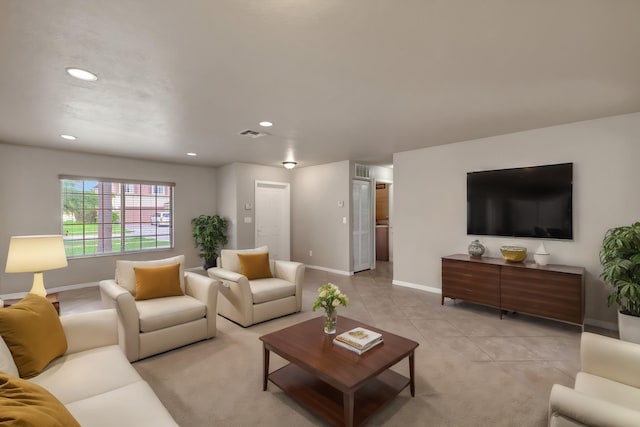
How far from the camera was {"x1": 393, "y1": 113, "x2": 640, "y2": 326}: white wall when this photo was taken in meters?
3.40

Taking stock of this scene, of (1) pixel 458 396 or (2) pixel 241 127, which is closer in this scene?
(1) pixel 458 396

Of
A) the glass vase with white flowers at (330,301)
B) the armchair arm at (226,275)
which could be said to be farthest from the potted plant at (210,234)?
the glass vase with white flowers at (330,301)

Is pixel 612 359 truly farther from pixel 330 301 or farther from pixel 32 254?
pixel 32 254

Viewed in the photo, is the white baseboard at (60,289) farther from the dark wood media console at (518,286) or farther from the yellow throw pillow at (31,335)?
the dark wood media console at (518,286)

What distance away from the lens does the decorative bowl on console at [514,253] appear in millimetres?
3826

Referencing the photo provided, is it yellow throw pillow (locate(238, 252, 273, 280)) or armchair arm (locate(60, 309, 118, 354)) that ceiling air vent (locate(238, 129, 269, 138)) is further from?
armchair arm (locate(60, 309, 118, 354))

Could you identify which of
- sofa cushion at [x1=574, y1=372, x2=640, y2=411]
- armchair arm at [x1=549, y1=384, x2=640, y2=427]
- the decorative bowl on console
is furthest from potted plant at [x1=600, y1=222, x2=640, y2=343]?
armchair arm at [x1=549, y1=384, x2=640, y2=427]

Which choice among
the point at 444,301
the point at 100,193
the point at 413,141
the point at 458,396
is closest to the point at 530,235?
the point at 444,301

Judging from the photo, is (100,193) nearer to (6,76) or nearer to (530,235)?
(6,76)

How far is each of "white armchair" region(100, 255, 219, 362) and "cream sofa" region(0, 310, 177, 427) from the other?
0.52 metres

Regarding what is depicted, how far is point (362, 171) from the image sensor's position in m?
6.66

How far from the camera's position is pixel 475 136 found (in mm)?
4270

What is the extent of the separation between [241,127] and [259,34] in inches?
81.4

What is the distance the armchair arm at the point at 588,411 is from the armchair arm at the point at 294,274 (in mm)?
2952
